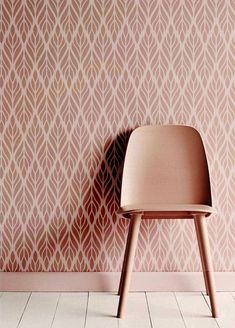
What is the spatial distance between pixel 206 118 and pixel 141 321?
0.96 meters

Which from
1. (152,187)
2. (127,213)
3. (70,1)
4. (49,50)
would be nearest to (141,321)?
(127,213)

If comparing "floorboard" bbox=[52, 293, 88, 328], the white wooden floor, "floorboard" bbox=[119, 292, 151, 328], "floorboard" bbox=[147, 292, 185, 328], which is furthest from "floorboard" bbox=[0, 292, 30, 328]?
"floorboard" bbox=[147, 292, 185, 328]

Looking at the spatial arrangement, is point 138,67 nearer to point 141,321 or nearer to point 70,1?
point 70,1

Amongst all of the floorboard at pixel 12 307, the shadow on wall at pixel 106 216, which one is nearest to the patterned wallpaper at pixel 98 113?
the shadow on wall at pixel 106 216

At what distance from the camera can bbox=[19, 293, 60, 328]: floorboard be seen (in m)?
1.90

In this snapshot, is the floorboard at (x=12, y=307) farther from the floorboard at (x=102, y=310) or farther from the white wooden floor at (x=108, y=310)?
the floorboard at (x=102, y=310)

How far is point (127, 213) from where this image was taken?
202 centimetres

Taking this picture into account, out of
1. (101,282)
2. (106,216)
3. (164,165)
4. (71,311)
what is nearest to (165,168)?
(164,165)

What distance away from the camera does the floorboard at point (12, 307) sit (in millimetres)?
1925

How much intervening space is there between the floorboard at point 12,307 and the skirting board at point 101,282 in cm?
6

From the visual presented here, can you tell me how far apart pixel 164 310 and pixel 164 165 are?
0.63 m

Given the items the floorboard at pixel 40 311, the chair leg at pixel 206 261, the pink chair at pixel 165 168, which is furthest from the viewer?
the pink chair at pixel 165 168

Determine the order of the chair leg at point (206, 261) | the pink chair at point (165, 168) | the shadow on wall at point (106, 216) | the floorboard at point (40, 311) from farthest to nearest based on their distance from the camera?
the shadow on wall at point (106, 216) → the pink chair at point (165, 168) → the chair leg at point (206, 261) → the floorboard at point (40, 311)

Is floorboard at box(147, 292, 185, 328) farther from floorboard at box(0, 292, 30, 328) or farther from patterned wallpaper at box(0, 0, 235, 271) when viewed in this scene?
floorboard at box(0, 292, 30, 328)
